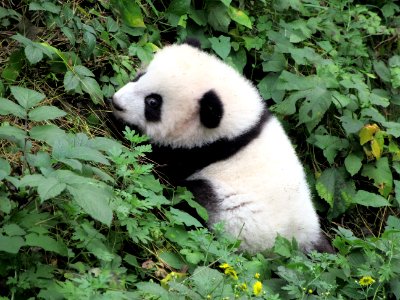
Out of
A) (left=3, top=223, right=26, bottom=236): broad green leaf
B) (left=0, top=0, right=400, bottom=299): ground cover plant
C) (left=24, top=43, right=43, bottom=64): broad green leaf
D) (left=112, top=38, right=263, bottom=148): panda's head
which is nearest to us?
(left=3, top=223, right=26, bottom=236): broad green leaf

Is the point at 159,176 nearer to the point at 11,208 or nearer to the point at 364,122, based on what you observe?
the point at 11,208

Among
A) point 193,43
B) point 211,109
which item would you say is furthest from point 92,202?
point 193,43

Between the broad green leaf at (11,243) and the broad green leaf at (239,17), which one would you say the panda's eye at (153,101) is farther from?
the broad green leaf at (11,243)

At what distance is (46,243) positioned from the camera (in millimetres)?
3256

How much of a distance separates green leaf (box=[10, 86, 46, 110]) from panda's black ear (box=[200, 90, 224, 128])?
1421 millimetres

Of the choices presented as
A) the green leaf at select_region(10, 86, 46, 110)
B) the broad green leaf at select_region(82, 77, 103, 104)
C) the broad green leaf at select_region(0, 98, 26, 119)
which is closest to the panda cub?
the broad green leaf at select_region(82, 77, 103, 104)

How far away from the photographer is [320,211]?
18.9 ft

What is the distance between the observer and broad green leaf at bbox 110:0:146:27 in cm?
526

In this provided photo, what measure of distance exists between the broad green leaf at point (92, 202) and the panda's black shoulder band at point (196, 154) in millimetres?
1741

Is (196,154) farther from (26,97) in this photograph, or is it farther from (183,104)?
(26,97)

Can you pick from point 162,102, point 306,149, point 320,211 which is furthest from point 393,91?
point 162,102

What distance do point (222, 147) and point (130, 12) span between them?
1.39 metres

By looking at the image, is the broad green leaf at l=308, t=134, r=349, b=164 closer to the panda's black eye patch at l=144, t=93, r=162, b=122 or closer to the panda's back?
the panda's back

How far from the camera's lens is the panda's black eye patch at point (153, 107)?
4.88m
